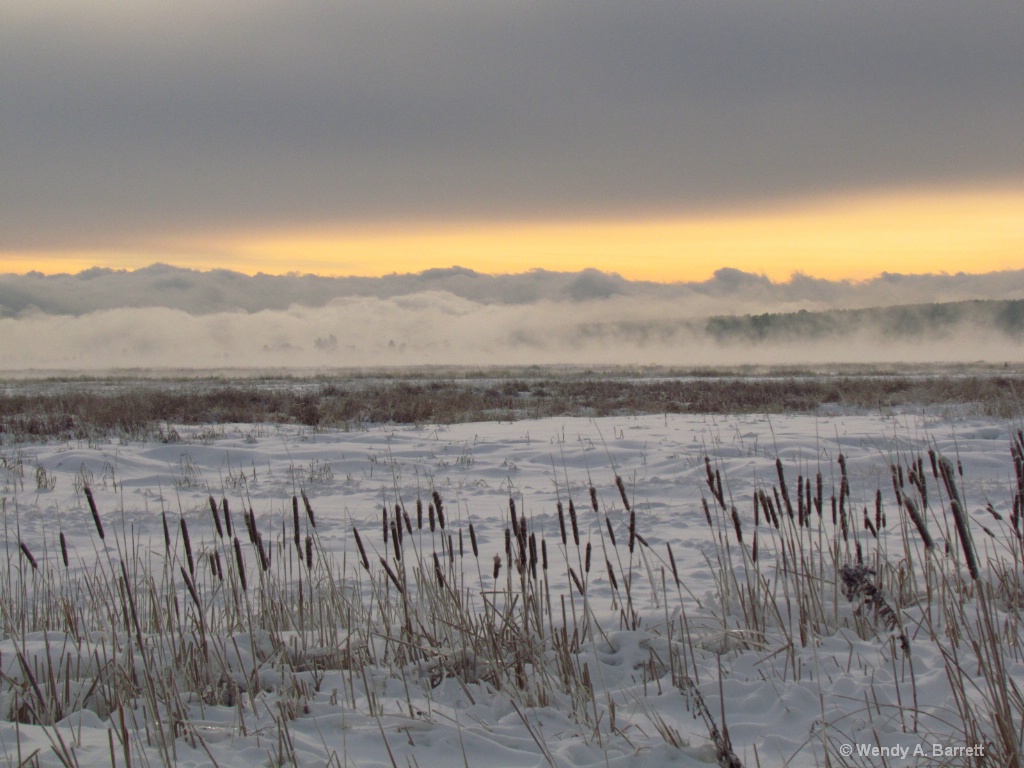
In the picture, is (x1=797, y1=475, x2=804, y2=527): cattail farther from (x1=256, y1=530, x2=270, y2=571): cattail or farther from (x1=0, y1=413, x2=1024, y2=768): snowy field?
(x1=256, y1=530, x2=270, y2=571): cattail

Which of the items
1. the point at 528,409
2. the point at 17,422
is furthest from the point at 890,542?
the point at 17,422

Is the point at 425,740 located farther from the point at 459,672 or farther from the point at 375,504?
the point at 375,504

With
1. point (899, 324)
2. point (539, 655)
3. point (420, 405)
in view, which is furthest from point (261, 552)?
point (899, 324)

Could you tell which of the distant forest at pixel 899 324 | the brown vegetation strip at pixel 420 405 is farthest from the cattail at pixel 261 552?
the distant forest at pixel 899 324

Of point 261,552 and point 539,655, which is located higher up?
point 261,552

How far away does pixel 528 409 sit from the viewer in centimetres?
2031

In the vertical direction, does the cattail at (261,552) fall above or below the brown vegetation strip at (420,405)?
above

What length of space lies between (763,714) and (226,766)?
1.94 m

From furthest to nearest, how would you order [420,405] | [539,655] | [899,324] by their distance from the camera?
[899,324], [420,405], [539,655]

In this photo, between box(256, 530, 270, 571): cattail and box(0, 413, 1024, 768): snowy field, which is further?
box(256, 530, 270, 571): cattail

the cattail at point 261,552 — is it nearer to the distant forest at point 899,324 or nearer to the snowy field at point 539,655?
the snowy field at point 539,655

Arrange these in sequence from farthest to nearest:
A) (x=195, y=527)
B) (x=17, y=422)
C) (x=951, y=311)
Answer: (x=951, y=311) < (x=17, y=422) < (x=195, y=527)

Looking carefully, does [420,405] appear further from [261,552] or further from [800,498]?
[800,498]

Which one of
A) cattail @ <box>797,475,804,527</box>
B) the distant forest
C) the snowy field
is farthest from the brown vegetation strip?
the distant forest
